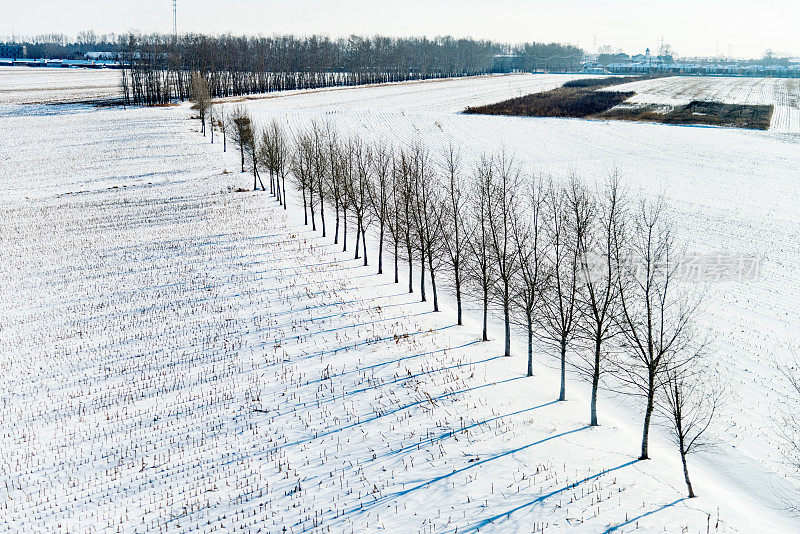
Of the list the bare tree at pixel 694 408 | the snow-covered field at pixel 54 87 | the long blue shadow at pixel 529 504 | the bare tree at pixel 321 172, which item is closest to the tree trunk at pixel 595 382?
the bare tree at pixel 694 408

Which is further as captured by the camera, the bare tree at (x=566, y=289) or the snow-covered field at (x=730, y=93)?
the snow-covered field at (x=730, y=93)

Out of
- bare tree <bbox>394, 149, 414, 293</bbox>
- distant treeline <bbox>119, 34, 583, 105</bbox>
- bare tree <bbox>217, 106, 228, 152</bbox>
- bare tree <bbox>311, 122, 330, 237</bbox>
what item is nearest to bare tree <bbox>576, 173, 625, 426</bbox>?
bare tree <bbox>394, 149, 414, 293</bbox>

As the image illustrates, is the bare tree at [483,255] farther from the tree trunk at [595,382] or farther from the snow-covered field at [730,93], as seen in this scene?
the snow-covered field at [730,93]

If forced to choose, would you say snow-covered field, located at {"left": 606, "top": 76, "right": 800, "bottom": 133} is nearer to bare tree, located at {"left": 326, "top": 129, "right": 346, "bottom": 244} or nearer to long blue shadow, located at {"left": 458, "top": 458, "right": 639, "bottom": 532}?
bare tree, located at {"left": 326, "top": 129, "right": 346, "bottom": 244}

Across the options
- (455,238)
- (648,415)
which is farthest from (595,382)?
(455,238)

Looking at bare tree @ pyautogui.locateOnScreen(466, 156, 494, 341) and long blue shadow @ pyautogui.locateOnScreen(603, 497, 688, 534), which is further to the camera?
bare tree @ pyautogui.locateOnScreen(466, 156, 494, 341)

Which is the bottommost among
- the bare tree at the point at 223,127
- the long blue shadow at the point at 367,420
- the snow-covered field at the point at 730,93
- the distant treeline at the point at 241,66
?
the long blue shadow at the point at 367,420

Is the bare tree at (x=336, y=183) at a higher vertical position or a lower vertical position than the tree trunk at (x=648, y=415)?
higher
